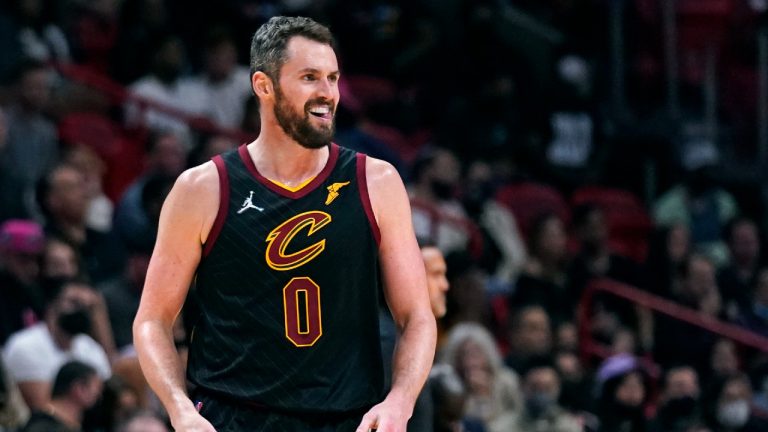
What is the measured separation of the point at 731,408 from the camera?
37.2ft

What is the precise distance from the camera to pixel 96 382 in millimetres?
8312

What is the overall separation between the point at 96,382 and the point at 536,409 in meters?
3.08

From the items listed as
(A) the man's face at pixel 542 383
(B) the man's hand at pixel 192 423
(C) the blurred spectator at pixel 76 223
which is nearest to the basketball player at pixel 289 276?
(B) the man's hand at pixel 192 423

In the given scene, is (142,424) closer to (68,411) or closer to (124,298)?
(68,411)

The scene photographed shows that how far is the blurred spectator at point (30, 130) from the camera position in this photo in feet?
36.7

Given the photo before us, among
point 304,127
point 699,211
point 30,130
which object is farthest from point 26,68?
point 304,127

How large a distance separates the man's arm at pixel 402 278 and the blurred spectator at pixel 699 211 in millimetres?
9787

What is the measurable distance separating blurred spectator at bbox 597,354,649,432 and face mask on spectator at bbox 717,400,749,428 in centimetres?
96

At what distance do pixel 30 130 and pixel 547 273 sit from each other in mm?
4163

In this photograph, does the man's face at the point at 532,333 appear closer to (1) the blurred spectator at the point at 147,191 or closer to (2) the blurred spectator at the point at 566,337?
(2) the blurred spectator at the point at 566,337

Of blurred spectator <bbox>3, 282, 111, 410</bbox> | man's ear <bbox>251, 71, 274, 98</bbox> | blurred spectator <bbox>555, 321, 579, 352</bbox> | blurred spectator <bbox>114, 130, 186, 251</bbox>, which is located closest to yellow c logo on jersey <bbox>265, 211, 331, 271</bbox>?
man's ear <bbox>251, 71, 274, 98</bbox>

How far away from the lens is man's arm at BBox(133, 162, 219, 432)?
4.85m

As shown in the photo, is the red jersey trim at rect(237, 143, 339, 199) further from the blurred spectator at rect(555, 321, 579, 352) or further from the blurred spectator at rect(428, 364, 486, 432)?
the blurred spectator at rect(555, 321, 579, 352)

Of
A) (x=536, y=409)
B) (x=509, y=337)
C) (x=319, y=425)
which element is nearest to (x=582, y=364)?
(x=509, y=337)
